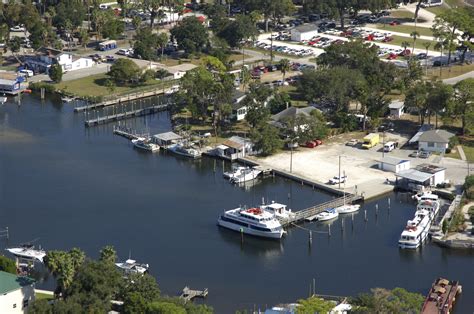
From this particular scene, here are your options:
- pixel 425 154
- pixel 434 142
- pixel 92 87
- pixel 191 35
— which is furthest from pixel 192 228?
pixel 191 35

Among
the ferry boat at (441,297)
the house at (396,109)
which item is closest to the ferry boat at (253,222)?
the ferry boat at (441,297)

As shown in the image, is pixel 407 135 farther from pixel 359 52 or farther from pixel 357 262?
pixel 357 262

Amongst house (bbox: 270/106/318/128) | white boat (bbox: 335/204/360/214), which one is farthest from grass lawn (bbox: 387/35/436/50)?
white boat (bbox: 335/204/360/214)

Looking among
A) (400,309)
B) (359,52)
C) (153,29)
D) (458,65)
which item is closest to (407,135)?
(359,52)

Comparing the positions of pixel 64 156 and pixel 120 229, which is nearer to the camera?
pixel 120 229

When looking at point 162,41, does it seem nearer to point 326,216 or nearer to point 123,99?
point 123,99

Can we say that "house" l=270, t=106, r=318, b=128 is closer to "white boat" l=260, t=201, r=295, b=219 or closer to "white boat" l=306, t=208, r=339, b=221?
"white boat" l=260, t=201, r=295, b=219

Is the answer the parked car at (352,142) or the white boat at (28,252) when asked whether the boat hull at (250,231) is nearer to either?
the white boat at (28,252)
